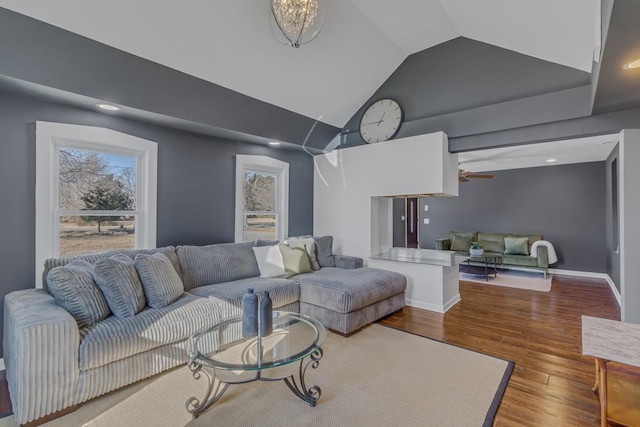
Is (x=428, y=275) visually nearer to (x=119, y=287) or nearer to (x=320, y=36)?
(x=320, y=36)

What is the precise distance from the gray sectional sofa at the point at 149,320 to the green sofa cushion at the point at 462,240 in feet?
12.1

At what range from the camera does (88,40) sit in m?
2.32

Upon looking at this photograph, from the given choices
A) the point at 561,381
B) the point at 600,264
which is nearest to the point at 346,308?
the point at 561,381

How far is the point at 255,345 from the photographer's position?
2.04 meters

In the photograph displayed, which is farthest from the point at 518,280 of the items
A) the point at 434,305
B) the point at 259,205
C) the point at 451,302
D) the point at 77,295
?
the point at 77,295

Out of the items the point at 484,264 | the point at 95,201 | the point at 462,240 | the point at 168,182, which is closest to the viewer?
the point at 95,201

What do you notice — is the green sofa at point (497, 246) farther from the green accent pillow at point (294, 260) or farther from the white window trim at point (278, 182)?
the green accent pillow at point (294, 260)

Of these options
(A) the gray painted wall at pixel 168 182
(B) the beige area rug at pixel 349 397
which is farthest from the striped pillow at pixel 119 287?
(A) the gray painted wall at pixel 168 182

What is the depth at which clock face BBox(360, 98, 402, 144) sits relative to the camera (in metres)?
4.45

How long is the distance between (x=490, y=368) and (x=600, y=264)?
5411mm

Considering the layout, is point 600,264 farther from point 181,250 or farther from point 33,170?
point 33,170

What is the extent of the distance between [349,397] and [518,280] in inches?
201

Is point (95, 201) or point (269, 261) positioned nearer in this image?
point (95, 201)

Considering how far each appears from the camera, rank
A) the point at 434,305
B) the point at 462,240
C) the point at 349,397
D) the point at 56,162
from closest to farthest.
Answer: the point at 349,397
the point at 56,162
the point at 434,305
the point at 462,240
